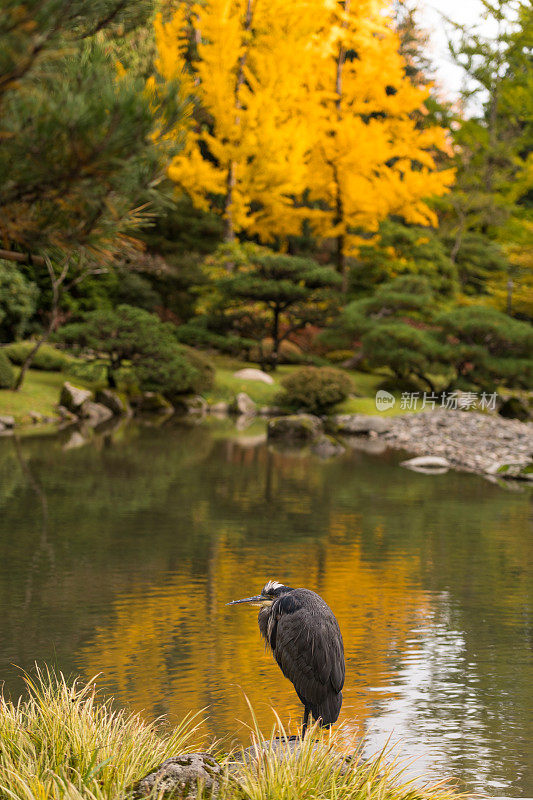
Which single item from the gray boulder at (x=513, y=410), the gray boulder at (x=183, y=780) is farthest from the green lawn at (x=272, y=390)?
the gray boulder at (x=183, y=780)

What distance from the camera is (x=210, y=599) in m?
5.65

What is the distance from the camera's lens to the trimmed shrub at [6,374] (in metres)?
16.5

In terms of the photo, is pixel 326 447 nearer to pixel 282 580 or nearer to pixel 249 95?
pixel 282 580

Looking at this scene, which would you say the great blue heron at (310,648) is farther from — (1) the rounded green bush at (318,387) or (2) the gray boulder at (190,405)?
(2) the gray boulder at (190,405)

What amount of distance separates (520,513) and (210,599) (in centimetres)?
446

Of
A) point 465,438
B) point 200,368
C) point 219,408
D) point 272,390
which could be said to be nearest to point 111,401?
point 200,368

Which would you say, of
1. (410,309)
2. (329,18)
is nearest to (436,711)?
(410,309)

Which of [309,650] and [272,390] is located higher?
[309,650]

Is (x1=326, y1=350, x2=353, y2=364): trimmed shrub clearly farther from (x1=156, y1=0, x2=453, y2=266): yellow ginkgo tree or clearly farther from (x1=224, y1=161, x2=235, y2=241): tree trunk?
(x1=224, y1=161, x2=235, y2=241): tree trunk

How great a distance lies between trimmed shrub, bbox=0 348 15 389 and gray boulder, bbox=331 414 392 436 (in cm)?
625

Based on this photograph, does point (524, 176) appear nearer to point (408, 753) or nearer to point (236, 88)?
point (236, 88)

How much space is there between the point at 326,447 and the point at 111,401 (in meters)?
5.68

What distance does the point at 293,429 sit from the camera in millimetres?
15719

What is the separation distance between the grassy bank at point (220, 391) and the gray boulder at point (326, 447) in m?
3.36
